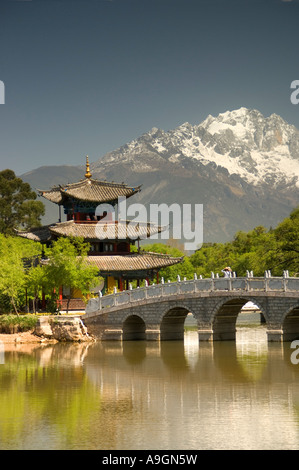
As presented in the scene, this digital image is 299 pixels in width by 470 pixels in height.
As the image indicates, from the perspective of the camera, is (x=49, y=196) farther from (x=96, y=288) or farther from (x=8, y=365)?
(x=8, y=365)

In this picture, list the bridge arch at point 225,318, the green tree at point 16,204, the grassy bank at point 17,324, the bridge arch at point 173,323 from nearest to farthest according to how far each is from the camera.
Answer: the bridge arch at point 225,318 < the bridge arch at point 173,323 < the grassy bank at point 17,324 < the green tree at point 16,204

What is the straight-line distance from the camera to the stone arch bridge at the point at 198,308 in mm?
37812

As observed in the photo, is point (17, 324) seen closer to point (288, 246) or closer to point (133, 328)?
point (133, 328)

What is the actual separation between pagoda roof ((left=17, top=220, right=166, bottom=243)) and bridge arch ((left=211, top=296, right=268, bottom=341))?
55.4ft

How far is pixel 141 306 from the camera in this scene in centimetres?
4403

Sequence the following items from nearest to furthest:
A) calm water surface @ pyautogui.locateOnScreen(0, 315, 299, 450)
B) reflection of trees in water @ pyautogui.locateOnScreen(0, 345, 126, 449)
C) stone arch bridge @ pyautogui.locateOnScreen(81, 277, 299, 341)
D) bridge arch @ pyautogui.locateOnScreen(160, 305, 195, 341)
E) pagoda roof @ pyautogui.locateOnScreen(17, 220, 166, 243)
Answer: calm water surface @ pyautogui.locateOnScreen(0, 315, 299, 450) → reflection of trees in water @ pyautogui.locateOnScreen(0, 345, 126, 449) → stone arch bridge @ pyautogui.locateOnScreen(81, 277, 299, 341) → bridge arch @ pyautogui.locateOnScreen(160, 305, 195, 341) → pagoda roof @ pyautogui.locateOnScreen(17, 220, 166, 243)

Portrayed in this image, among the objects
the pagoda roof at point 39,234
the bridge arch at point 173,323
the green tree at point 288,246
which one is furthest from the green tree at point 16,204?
the bridge arch at point 173,323

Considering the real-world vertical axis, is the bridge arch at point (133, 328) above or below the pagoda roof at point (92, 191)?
below

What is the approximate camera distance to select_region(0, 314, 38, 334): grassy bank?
46156mm

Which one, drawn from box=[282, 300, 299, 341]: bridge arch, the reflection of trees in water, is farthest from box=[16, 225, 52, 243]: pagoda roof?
box=[282, 300, 299, 341]: bridge arch

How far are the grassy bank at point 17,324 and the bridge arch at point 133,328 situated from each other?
18.0ft

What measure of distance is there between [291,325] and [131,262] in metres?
20.5

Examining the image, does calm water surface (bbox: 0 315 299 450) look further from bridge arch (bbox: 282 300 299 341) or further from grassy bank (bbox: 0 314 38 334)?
grassy bank (bbox: 0 314 38 334)

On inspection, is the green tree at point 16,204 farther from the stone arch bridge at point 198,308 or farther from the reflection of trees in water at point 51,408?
the reflection of trees in water at point 51,408
